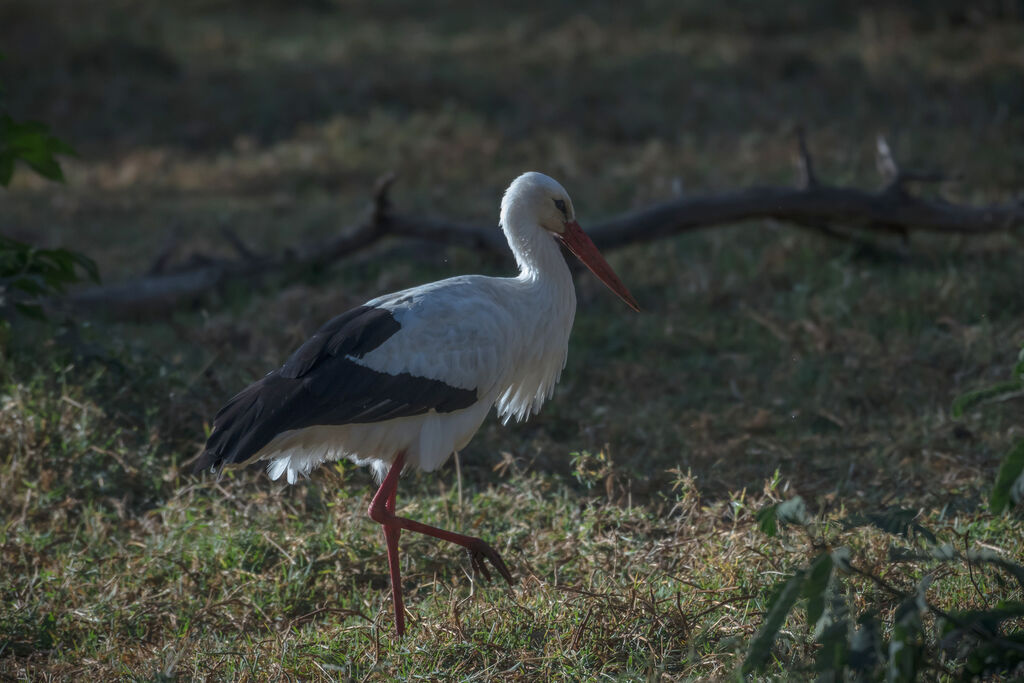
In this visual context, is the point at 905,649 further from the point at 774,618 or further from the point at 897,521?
the point at 897,521

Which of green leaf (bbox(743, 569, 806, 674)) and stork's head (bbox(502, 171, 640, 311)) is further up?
stork's head (bbox(502, 171, 640, 311))

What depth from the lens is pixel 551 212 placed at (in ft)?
12.7

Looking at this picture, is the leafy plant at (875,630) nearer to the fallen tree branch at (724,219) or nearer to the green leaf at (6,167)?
the green leaf at (6,167)

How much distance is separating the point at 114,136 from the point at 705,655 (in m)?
9.09

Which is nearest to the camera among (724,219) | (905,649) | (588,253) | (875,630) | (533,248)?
(905,649)

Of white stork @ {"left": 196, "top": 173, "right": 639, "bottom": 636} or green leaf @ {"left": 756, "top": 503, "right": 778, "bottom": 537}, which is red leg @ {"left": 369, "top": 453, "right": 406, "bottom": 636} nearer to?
white stork @ {"left": 196, "top": 173, "right": 639, "bottom": 636}

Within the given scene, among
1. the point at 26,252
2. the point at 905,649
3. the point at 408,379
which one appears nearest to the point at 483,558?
the point at 408,379

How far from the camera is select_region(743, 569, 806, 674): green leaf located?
2172 millimetres

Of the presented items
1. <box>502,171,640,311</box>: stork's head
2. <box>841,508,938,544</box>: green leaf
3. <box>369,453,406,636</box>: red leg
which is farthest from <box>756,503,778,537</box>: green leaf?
<box>502,171,640,311</box>: stork's head

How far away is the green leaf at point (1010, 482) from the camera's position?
2235 millimetres

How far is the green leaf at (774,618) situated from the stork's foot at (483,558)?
3.74 feet

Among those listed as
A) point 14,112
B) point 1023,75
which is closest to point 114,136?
point 14,112

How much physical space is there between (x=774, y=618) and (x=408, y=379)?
157 cm

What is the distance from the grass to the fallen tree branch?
221mm
